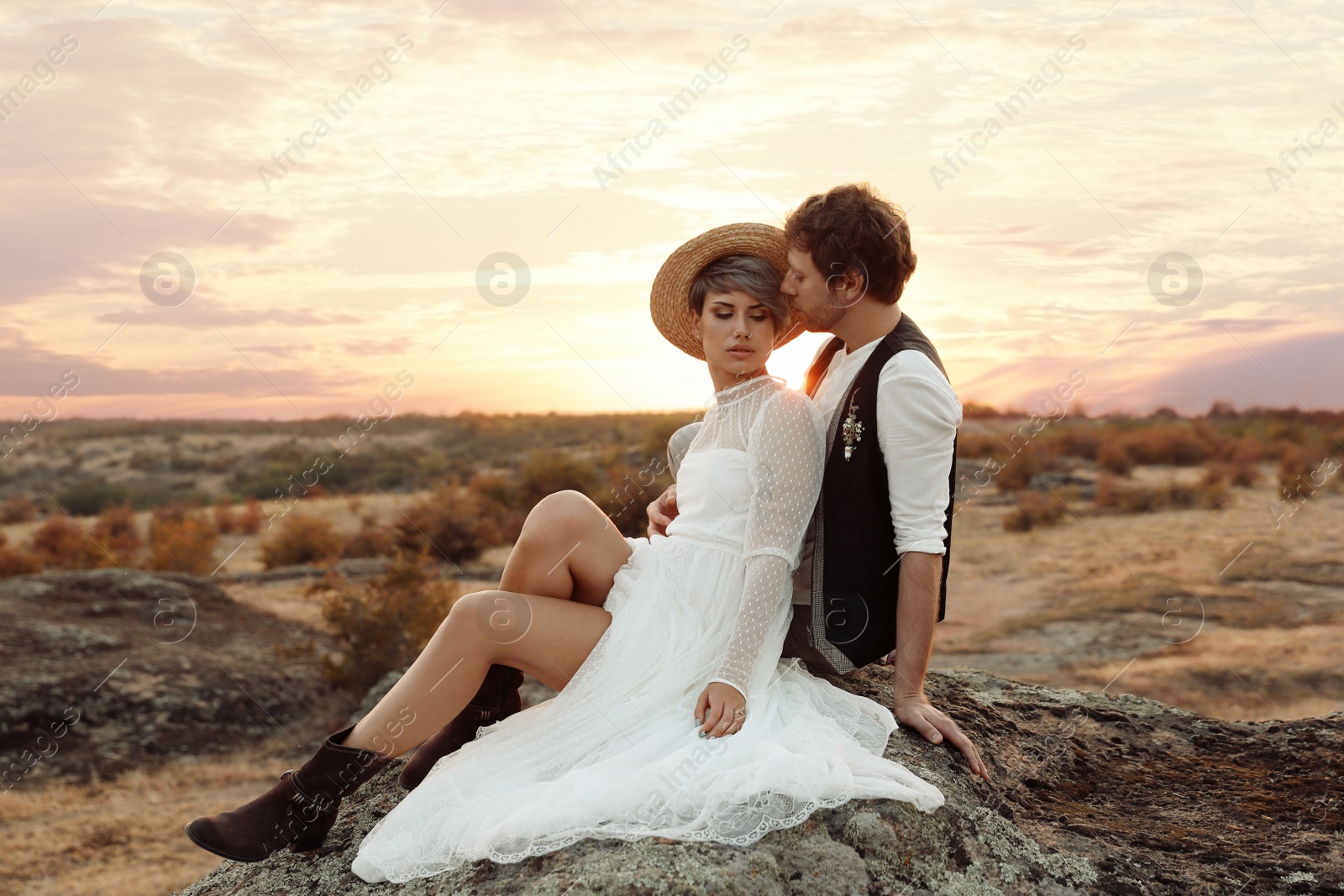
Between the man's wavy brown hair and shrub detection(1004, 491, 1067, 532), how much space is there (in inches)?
740

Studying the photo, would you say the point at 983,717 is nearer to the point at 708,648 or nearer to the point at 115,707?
the point at 708,648

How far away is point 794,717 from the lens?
2.89 m

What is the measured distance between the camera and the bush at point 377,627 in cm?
1008

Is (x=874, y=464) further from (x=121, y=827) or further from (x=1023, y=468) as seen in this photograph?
(x=1023, y=468)

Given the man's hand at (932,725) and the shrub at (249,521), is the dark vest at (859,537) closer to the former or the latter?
the man's hand at (932,725)

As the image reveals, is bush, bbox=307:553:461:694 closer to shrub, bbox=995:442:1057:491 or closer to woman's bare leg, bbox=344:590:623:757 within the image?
woman's bare leg, bbox=344:590:623:757

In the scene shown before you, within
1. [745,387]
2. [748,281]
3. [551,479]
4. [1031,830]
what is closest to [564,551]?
[745,387]

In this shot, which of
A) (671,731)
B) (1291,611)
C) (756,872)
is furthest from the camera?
(1291,611)

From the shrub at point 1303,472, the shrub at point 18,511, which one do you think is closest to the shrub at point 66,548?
the shrub at point 18,511

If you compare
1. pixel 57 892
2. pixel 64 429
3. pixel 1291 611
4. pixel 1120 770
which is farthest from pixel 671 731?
pixel 64 429

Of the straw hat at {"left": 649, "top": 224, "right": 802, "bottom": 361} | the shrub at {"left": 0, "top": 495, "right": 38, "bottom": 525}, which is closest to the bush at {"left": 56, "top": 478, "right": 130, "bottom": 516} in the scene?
the shrub at {"left": 0, "top": 495, "right": 38, "bottom": 525}

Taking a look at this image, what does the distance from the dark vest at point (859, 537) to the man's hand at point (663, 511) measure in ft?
2.47

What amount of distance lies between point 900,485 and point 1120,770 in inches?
59.0

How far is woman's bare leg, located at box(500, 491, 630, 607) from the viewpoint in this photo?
3.08 metres
